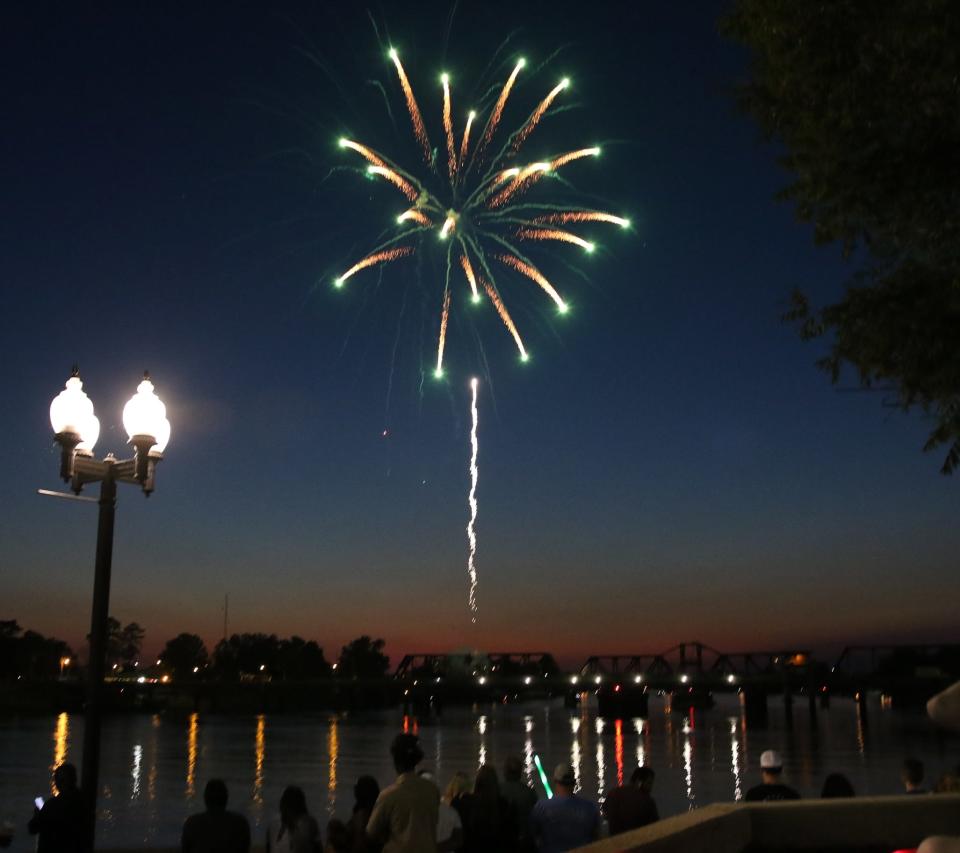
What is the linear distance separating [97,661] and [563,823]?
450 cm

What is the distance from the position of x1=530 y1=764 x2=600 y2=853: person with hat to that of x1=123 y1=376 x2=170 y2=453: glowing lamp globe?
5522 mm

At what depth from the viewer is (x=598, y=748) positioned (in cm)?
7319

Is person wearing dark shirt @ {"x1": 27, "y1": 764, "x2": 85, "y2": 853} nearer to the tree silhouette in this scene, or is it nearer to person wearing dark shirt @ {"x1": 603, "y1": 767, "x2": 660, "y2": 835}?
person wearing dark shirt @ {"x1": 603, "y1": 767, "x2": 660, "y2": 835}

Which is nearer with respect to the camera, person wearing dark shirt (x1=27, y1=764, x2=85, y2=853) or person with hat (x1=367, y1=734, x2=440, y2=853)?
person with hat (x1=367, y1=734, x2=440, y2=853)

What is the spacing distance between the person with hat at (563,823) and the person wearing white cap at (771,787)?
1269 mm

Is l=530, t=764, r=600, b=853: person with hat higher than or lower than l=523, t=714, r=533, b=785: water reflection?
higher

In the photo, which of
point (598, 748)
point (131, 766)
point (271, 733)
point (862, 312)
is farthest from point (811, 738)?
point (862, 312)

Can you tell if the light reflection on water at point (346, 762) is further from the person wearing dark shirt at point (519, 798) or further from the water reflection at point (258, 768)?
the person wearing dark shirt at point (519, 798)

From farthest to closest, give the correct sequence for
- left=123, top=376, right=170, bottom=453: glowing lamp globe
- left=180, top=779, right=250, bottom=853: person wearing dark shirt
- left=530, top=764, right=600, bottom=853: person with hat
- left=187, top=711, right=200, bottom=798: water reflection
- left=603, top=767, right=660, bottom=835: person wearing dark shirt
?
left=187, top=711, right=200, bottom=798: water reflection, left=123, top=376, right=170, bottom=453: glowing lamp globe, left=603, top=767, right=660, bottom=835: person wearing dark shirt, left=530, top=764, right=600, bottom=853: person with hat, left=180, top=779, right=250, bottom=853: person wearing dark shirt

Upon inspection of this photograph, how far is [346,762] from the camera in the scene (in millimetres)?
58000

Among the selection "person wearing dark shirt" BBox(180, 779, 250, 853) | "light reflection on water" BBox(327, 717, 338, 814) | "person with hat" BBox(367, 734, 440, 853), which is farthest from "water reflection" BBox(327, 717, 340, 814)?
"person with hat" BBox(367, 734, 440, 853)

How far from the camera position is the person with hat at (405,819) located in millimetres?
6629

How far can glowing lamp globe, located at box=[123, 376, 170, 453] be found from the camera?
1116cm

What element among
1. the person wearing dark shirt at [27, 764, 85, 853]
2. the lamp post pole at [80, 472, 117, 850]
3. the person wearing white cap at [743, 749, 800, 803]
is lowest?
the person wearing dark shirt at [27, 764, 85, 853]
